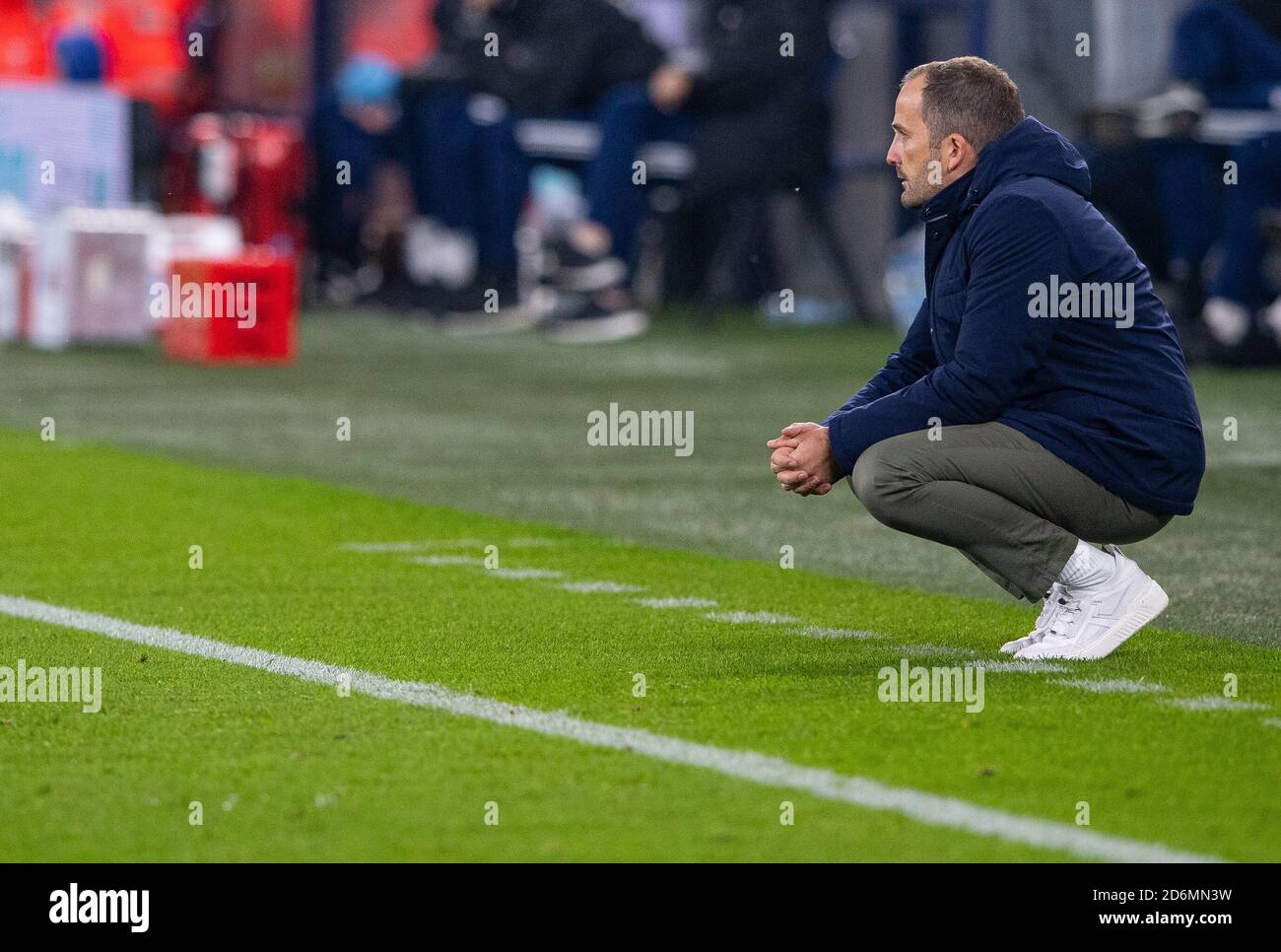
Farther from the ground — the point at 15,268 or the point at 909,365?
the point at 909,365

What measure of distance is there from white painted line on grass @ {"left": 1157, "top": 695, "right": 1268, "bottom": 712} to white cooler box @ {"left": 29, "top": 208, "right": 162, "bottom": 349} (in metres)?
11.3

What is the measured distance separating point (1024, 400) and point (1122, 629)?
1.70ft

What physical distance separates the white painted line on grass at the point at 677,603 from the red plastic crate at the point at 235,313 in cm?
843

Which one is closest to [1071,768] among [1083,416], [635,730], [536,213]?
[635,730]

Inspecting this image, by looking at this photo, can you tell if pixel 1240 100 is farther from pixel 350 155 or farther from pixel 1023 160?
pixel 350 155

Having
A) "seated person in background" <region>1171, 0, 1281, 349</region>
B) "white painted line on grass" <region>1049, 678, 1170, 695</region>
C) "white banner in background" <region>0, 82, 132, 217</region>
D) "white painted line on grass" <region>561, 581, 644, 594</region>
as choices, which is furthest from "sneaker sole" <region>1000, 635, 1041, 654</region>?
"white banner in background" <region>0, 82, 132, 217</region>

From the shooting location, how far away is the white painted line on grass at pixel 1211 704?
4656 millimetres

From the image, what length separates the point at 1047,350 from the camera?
5051 mm

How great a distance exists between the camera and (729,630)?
5.66 metres

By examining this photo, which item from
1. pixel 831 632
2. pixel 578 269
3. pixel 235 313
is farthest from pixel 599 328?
pixel 831 632

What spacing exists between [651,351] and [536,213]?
7764 millimetres

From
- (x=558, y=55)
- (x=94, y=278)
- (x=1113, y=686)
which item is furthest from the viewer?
(x=558, y=55)

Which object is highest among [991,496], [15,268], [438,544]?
[991,496]

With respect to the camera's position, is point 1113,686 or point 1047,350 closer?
point 1113,686
